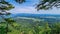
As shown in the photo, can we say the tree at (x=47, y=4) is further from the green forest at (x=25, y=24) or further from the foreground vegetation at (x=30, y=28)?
the foreground vegetation at (x=30, y=28)

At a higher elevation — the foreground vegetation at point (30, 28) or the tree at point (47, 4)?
the tree at point (47, 4)

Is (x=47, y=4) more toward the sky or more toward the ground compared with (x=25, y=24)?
more toward the sky

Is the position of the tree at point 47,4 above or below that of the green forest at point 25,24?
above

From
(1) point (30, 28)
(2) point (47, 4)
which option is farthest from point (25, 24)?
(2) point (47, 4)

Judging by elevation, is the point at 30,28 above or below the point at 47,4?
below

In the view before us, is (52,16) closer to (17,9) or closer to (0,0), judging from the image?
(17,9)

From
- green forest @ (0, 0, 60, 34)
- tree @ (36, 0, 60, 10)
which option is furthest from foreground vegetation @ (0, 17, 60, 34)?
→ tree @ (36, 0, 60, 10)

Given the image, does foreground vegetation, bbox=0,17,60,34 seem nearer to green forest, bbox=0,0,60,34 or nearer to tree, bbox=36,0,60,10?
green forest, bbox=0,0,60,34

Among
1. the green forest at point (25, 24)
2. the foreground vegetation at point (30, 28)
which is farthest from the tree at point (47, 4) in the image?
the foreground vegetation at point (30, 28)

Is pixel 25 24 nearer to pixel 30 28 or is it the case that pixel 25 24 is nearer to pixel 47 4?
pixel 30 28
